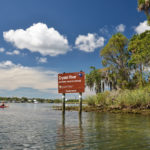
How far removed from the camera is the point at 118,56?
5003 cm

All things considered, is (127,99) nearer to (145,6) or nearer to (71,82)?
(71,82)

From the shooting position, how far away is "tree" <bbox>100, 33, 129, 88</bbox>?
49219mm

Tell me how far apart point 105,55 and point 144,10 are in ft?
51.9

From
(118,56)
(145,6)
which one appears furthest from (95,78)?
(145,6)

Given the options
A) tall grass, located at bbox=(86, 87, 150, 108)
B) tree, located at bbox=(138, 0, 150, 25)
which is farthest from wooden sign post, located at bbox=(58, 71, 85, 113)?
tree, located at bbox=(138, 0, 150, 25)

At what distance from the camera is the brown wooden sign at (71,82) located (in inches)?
935

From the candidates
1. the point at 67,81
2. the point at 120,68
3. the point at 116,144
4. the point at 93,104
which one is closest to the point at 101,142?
the point at 116,144

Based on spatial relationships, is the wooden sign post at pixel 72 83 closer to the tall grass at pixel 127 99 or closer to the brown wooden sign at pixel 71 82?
the brown wooden sign at pixel 71 82

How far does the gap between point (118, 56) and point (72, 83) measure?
28.5 m

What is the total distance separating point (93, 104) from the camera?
40.2 meters

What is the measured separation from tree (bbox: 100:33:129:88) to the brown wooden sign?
26073mm

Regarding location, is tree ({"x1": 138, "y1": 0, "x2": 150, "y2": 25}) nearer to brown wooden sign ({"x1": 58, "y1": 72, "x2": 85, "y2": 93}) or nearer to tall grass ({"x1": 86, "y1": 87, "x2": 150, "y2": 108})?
tall grass ({"x1": 86, "y1": 87, "x2": 150, "y2": 108})

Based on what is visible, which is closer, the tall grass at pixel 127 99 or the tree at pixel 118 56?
the tall grass at pixel 127 99

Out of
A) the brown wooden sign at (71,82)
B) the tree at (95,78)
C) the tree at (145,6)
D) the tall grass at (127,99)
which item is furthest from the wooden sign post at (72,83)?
the tree at (95,78)
